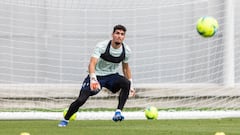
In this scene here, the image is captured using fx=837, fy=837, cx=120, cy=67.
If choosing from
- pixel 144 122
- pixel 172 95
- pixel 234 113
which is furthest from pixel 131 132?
pixel 172 95

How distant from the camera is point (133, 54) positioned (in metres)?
16.4

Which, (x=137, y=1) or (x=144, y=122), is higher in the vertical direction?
(x=137, y=1)

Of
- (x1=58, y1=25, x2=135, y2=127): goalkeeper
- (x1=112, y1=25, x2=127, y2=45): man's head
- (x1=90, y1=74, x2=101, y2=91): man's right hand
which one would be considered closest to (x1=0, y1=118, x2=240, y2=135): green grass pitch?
(x1=58, y1=25, x2=135, y2=127): goalkeeper

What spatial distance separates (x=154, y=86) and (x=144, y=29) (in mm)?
1136

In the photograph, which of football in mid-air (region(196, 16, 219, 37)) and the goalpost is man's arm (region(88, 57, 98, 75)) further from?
the goalpost

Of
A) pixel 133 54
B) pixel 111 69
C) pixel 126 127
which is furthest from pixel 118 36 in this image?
pixel 133 54

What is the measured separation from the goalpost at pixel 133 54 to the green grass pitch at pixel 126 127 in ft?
6.68

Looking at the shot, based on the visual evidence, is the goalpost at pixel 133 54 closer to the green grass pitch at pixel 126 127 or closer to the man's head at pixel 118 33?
the green grass pitch at pixel 126 127

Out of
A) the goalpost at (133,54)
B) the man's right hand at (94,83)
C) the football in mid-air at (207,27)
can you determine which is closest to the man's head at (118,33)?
the man's right hand at (94,83)

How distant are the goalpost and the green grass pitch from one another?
2037mm

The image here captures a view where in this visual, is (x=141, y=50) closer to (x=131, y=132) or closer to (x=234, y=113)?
(x=234, y=113)

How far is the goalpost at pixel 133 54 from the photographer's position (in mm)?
16000

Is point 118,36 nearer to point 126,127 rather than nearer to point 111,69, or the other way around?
point 111,69

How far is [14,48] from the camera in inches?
634
